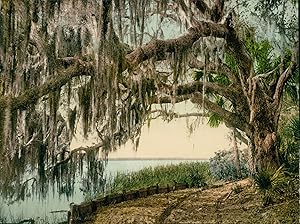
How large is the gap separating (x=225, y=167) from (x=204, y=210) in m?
5.79

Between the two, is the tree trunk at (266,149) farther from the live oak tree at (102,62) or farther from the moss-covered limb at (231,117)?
the moss-covered limb at (231,117)

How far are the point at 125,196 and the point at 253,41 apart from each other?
13.4ft

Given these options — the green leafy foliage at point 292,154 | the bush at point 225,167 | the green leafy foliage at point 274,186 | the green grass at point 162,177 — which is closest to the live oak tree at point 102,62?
the green leafy foliage at point 292,154

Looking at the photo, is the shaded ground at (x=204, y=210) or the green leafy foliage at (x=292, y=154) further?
the green leafy foliage at (x=292, y=154)

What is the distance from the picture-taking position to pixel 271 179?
366 inches

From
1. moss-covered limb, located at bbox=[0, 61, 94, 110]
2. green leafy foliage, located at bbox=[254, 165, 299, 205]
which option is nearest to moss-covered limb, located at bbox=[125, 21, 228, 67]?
moss-covered limb, located at bbox=[0, 61, 94, 110]

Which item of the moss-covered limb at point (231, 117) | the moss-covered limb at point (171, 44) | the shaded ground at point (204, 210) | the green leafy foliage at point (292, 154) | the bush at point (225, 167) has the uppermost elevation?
the moss-covered limb at point (171, 44)

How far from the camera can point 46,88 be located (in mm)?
6711

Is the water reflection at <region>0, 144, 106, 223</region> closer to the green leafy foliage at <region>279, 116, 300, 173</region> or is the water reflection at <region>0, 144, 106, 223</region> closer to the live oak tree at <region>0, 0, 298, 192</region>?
the live oak tree at <region>0, 0, 298, 192</region>

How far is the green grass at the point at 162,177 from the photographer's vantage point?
1459cm

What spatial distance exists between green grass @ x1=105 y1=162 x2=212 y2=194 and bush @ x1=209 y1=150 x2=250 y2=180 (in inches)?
9.0

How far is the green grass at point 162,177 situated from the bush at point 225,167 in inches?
9.0

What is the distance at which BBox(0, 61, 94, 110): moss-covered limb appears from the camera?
6.46 metres

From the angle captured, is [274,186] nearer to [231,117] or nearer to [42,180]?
[231,117]
